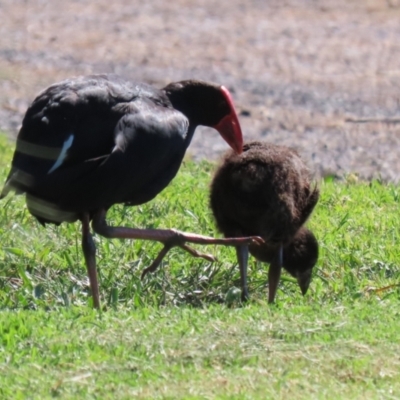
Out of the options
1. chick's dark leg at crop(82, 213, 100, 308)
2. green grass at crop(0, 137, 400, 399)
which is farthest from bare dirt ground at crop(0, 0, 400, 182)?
chick's dark leg at crop(82, 213, 100, 308)

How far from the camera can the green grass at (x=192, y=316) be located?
4.43 metres

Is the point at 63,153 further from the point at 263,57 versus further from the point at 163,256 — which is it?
the point at 263,57

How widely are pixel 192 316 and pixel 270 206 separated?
4.02ft

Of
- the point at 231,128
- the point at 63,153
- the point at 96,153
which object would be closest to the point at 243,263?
the point at 231,128

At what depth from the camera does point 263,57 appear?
44.5ft

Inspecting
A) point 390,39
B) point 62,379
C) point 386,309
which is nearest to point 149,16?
point 390,39

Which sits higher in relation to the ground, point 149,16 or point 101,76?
point 101,76

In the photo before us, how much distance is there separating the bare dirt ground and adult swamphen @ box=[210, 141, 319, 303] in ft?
8.47

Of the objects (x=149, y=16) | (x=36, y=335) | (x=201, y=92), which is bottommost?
(x=149, y=16)

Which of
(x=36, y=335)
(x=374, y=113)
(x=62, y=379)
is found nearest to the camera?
(x=62, y=379)

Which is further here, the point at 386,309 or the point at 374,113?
the point at 374,113

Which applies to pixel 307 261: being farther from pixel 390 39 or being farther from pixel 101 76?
pixel 390 39

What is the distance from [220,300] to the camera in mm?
6371

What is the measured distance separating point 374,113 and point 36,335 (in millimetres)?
7048
